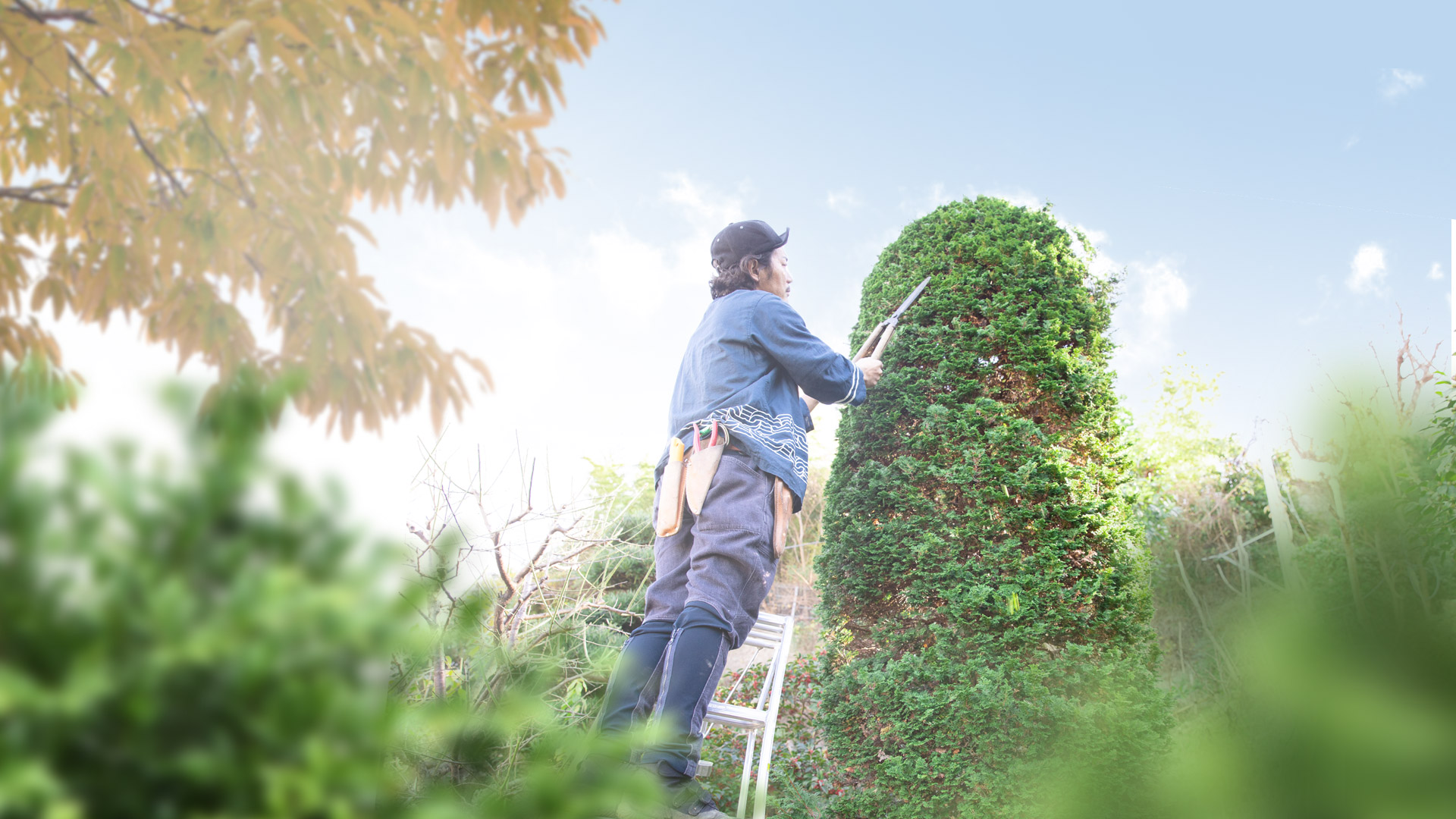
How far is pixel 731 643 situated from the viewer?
7.50ft

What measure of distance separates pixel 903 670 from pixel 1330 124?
13055 millimetres

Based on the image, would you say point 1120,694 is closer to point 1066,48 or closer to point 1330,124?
point 1066,48

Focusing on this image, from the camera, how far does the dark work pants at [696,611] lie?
2.09 metres

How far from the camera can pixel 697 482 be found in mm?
2344

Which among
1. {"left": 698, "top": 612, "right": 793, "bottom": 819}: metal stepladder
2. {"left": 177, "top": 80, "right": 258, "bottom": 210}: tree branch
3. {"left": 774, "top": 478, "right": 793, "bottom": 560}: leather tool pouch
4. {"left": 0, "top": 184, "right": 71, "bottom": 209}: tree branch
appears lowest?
{"left": 698, "top": 612, "right": 793, "bottom": 819}: metal stepladder

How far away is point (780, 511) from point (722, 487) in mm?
215

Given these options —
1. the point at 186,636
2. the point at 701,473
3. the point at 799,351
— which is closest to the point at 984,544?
the point at 799,351

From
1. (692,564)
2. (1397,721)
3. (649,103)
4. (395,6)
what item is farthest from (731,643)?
(649,103)

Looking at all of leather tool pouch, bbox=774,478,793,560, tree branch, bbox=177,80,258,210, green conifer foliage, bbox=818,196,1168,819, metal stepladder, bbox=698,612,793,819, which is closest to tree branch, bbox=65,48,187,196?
tree branch, bbox=177,80,258,210

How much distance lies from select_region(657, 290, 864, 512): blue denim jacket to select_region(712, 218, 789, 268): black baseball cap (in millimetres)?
211

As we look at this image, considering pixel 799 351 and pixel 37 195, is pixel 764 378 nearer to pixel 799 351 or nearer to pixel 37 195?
pixel 799 351

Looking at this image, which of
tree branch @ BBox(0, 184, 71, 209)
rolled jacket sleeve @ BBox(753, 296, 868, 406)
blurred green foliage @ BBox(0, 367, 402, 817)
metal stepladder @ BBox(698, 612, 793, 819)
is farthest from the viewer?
metal stepladder @ BBox(698, 612, 793, 819)

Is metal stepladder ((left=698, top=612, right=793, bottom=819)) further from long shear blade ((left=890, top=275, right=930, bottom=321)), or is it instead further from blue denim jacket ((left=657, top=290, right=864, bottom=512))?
long shear blade ((left=890, top=275, right=930, bottom=321))

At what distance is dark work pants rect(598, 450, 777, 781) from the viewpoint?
2090mm
